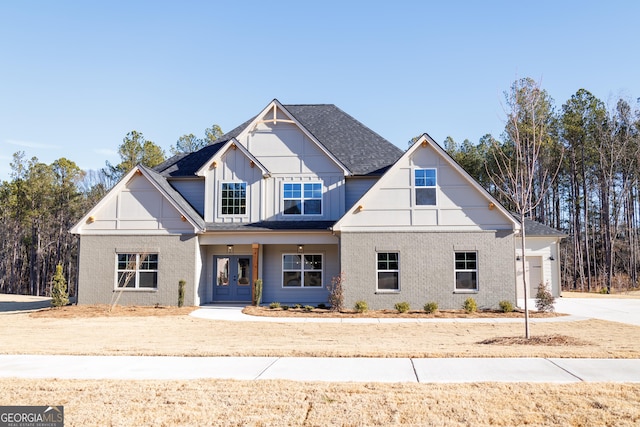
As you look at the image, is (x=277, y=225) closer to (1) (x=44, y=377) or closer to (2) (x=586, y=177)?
(1) (x=44, y=377)

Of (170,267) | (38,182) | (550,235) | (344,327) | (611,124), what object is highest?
(611,124)

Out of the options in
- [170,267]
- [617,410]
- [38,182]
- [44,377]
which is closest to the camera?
[617,410]

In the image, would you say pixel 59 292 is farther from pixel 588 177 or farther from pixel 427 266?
pixel 588 177

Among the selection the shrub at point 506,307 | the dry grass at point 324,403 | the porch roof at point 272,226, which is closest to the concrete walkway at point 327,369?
the dry grass at point 324,403

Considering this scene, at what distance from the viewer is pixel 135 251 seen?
22000 mm

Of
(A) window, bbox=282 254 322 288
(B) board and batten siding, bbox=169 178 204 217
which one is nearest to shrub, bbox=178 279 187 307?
(B) board and batten siding, bbox=169 178 204 217

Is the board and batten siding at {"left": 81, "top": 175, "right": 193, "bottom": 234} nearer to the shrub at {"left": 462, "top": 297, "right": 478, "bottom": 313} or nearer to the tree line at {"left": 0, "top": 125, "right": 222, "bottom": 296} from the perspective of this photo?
the shrub at {"left": 462, "top": 297, "right": 478, "bottom": 313}

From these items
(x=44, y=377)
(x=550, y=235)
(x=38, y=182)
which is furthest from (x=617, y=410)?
(x=38, y=182)

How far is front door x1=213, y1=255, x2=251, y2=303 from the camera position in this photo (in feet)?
77.3

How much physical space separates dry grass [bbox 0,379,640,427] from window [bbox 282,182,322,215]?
15.7m

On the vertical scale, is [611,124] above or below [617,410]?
above

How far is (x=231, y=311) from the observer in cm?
2022

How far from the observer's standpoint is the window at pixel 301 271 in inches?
909

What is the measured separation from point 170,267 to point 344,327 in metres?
9.38
